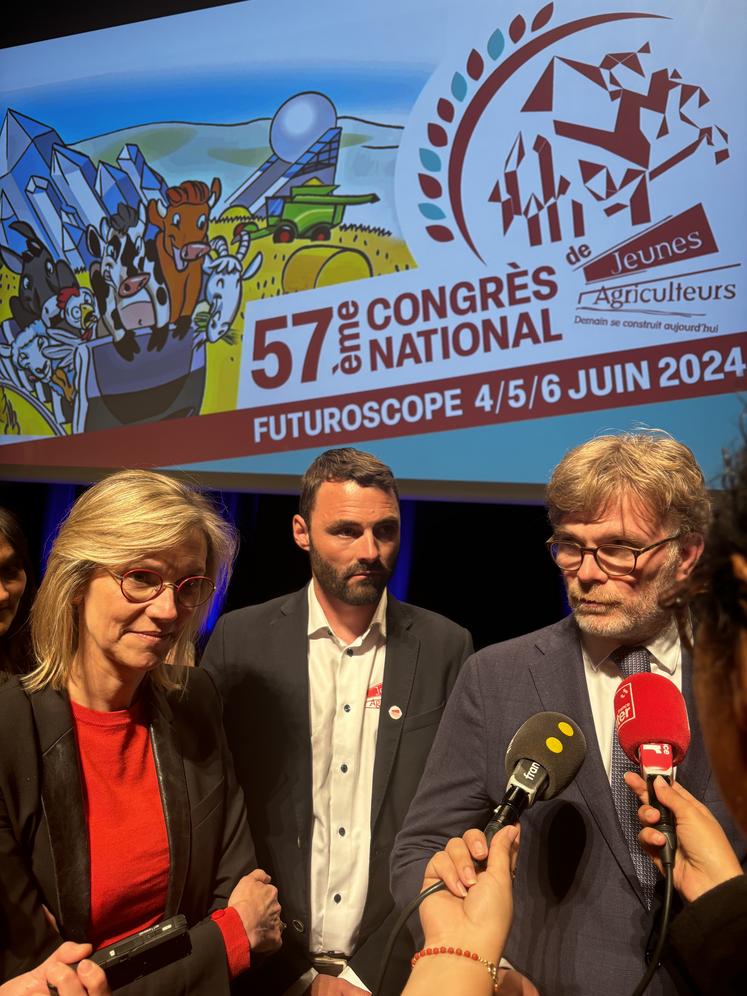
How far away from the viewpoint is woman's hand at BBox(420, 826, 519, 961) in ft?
4.44

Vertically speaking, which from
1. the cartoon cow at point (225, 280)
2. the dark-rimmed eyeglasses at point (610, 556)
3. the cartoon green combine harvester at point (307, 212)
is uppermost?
the cartoon green combine harvester at point (307, 212)

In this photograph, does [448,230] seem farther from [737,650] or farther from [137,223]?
[737,650]

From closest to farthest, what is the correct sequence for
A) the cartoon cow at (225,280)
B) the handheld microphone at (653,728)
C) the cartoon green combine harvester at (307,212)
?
the handheld microphone at (653,728), the cartoon green combine harvester at (307,212), the cartoon cow at (225,280)

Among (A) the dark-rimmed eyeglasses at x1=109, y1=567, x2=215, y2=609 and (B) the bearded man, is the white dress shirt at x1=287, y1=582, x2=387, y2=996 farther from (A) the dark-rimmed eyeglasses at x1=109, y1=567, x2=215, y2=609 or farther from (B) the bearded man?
(A) the dark-rimmed eyeglasses at x1=109, y1=567, x2=215, y2=609

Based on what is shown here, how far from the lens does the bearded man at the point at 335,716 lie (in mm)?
2814

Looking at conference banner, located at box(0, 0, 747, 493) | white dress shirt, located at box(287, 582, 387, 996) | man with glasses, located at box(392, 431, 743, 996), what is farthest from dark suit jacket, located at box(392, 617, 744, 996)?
conference banner, located at box(0, 0, 747, 493)

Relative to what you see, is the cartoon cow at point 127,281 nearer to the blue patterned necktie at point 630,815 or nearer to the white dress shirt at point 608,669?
the white dress shirt at point 608,669

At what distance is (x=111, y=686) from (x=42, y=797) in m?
0.29

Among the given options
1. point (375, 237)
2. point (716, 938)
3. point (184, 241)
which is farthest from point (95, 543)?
point (184, 241)

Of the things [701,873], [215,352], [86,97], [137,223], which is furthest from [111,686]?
[86,97]

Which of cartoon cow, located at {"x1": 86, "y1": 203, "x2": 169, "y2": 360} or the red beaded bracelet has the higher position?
cartoon cow, located at {"x1": 86, "y1": 203, "x2": 169, "y2": 360}

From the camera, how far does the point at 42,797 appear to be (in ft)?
6.82

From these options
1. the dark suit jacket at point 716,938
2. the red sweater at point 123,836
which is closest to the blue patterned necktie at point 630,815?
the dark suit jacket at point 716,938

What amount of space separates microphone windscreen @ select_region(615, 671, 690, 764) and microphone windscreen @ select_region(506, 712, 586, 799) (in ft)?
0.29
